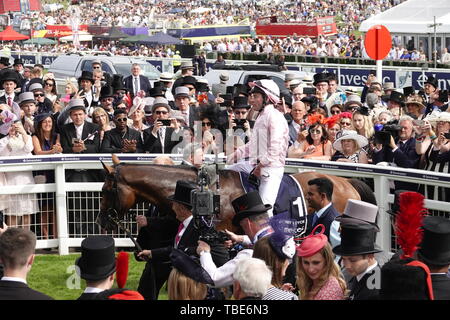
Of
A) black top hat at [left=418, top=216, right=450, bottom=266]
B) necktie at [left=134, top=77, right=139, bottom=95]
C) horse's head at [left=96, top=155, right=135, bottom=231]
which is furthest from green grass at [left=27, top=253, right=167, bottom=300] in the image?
necktie at [left=134, top=77, right=139, bottom=95]

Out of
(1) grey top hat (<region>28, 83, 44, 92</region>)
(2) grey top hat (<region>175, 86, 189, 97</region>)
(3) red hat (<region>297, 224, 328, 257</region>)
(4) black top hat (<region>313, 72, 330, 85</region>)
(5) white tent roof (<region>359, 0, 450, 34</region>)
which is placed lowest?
(3) red hat (<region>297, 224, 328, 257</region>)

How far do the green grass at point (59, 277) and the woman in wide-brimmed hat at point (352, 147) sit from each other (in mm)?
2845

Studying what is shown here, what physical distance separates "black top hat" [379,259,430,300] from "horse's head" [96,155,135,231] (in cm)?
507

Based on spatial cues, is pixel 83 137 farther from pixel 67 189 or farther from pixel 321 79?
pixel 321 79

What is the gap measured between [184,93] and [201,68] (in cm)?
1892

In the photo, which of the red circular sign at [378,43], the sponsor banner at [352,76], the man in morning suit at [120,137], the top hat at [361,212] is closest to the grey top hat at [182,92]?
the man in morning suit at [120,137]

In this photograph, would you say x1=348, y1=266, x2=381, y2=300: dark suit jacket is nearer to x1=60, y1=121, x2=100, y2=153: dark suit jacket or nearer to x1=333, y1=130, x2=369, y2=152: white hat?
x1=333, y1=130, x2=369, y2=152: white hat

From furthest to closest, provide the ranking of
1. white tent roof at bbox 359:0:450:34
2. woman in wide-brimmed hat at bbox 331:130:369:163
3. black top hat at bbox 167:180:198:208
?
white tent roof at bbox 359:0:450:34 < woman in wide-brimmed hat at bbox 331:130:369:163 < black top hat at bbox 167:180:198:208

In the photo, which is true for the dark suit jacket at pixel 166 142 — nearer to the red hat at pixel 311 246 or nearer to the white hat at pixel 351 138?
the white hat at pixel 351 138

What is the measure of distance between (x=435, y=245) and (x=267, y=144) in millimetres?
4187

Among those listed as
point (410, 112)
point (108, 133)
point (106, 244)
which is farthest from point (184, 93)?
point (106, 244)

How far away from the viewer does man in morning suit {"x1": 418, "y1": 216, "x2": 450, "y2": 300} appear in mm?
6387
